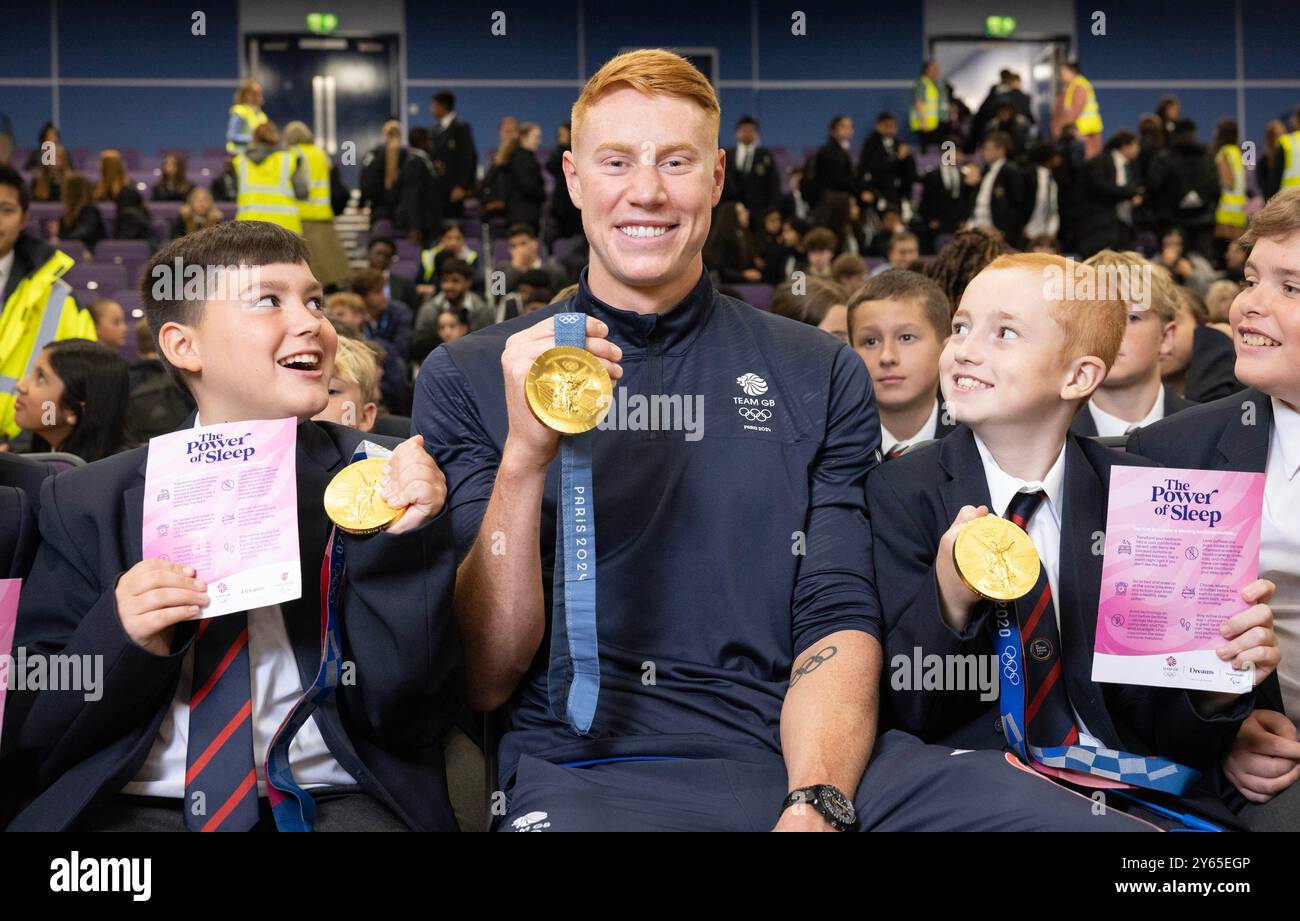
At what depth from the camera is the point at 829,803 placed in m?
1.90

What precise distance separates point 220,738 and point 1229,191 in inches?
481

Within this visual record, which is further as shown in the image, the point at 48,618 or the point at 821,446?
the point at 821,446

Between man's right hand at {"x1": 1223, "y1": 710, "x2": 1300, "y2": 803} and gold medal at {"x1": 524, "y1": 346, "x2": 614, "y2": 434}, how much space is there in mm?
1213

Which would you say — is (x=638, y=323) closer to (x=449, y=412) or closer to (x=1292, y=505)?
(x=449, y=412)

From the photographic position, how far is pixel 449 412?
2.30 m

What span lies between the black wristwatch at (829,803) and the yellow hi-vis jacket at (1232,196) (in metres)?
11.5

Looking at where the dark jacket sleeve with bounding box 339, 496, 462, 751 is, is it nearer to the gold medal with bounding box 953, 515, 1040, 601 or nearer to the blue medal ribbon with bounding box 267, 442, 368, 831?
the blue medal ribbon with bounding box 267, 442, 368, 831

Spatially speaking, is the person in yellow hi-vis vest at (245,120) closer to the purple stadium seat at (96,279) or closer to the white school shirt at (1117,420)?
the purple stadium seat at (96,279)

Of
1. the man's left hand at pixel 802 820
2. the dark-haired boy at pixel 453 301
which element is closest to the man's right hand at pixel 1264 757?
the man's left hand at pixel 802 820

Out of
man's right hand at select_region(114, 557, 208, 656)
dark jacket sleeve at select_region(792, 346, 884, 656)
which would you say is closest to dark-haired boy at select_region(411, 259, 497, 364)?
dark jacket sleeve at select_region(792, 346, 884, 656)

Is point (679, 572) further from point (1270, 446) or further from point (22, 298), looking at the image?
point (22, 298)

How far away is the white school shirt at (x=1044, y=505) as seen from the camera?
2.28 m
